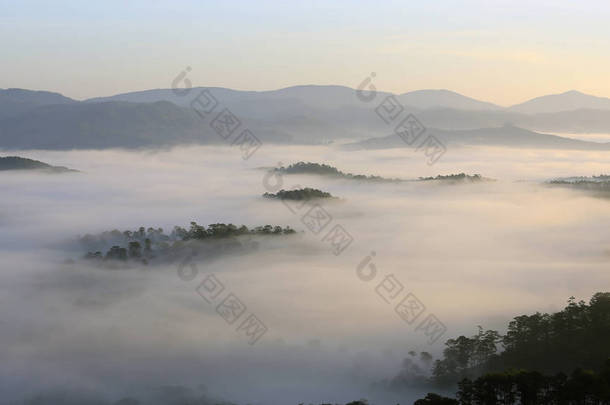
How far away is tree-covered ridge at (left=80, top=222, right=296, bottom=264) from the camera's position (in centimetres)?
16925

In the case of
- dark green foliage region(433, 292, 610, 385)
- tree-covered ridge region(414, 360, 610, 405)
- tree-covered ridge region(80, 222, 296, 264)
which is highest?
tree-covered ridge region(80, 222, 296, 264)

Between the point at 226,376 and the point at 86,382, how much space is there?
22.9 metres

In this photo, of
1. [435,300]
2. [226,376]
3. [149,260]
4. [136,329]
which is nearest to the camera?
[226,376]

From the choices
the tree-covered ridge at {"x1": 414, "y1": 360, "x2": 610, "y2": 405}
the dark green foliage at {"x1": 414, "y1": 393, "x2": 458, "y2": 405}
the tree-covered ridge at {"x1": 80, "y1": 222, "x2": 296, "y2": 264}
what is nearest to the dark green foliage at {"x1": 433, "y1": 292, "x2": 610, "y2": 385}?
the tree-covered ridge at {"x1": 414, "y1": 360, "x2": 610, "y2": 405}

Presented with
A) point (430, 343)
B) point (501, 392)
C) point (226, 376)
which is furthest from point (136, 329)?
point (501, 392)

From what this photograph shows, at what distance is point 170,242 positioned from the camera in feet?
598

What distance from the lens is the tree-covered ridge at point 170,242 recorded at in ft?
555

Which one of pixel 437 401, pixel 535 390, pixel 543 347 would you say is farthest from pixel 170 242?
pixel 535 390

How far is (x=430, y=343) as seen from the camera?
102062mm

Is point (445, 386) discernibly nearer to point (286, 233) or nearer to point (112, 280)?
point (112, 280)

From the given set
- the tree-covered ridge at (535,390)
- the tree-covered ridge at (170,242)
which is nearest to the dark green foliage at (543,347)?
the tree-covered ridge at (535,390)

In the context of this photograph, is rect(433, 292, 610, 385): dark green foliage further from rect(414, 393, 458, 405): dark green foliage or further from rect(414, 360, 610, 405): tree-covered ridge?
rect(414, 393, 458, 405): dark green foliage

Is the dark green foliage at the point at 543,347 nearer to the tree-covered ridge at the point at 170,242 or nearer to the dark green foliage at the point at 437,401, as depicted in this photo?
the dark green foliage at the point at 437,401

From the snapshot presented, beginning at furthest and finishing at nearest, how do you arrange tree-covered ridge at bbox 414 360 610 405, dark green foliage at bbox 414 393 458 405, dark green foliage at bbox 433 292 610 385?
dark green foliage at bbox 433 292 610 385, dark green foliage at bbox 414 393 458 405, tree-covered ridge at bbox 414 360 610 405
